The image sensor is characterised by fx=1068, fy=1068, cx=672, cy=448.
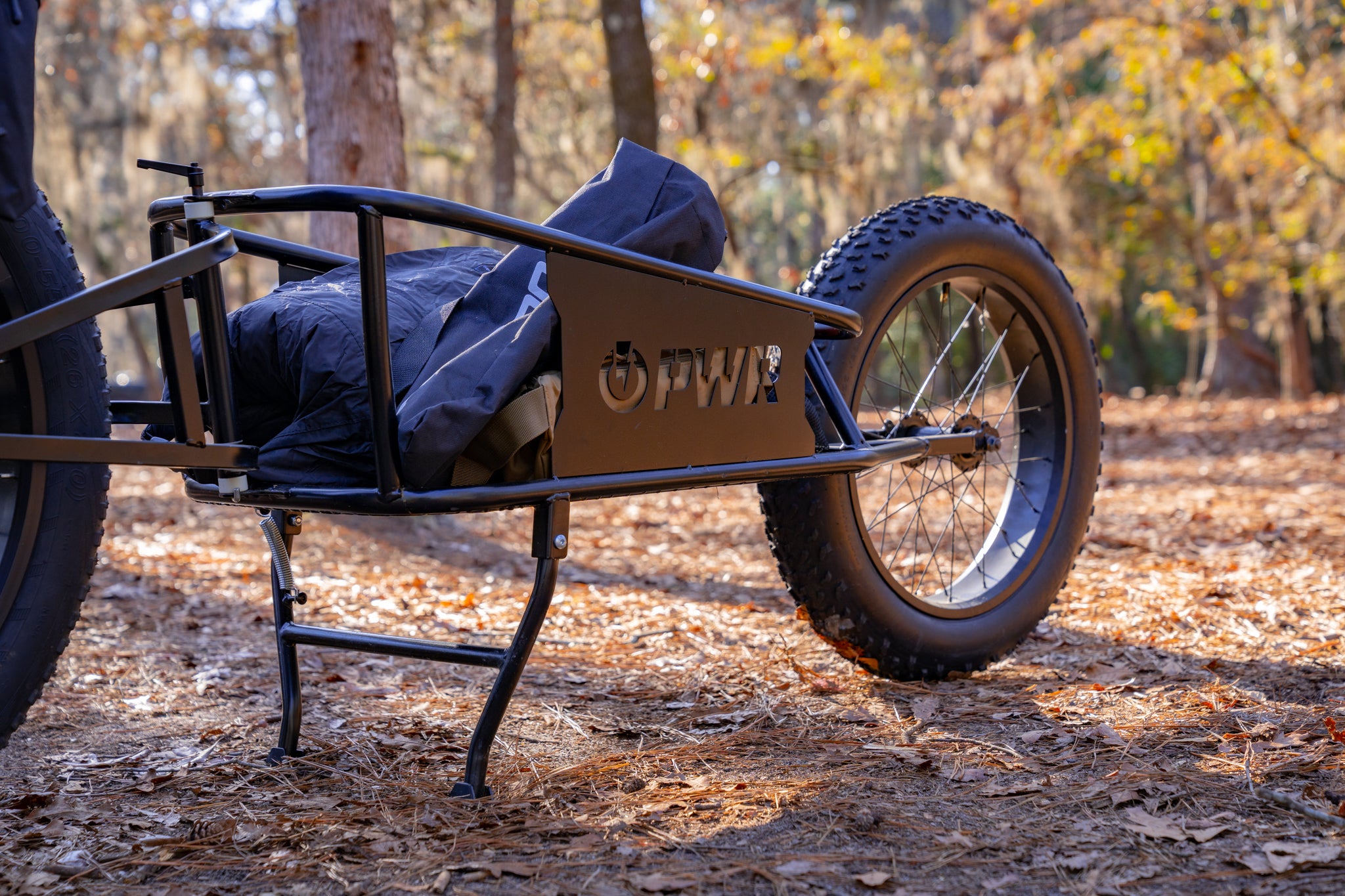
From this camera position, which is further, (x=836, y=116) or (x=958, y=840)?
(x=836, y=116)

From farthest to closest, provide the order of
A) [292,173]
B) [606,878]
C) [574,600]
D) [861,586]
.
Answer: [292,173] → [574,600] → [861,586] → [606,878]

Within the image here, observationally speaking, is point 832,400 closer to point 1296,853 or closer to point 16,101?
point 1296,853

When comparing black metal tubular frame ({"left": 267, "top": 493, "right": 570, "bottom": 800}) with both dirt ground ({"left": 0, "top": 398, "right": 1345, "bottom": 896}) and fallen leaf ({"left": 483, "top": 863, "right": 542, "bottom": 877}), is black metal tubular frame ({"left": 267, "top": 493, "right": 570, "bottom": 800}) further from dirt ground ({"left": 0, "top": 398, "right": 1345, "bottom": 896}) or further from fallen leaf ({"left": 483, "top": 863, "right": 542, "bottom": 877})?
fallen leaf ({"left": 483, "top": 863, "right": 542, "bottom": 877})

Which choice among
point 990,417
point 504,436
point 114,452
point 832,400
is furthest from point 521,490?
point 990,417

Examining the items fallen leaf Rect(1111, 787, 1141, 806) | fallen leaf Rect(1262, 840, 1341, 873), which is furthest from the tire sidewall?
fallen leaf Rect(1262, 840, 1341, 873)

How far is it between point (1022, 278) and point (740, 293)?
1.10 m

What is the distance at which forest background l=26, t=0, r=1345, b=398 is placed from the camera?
31.9 feet

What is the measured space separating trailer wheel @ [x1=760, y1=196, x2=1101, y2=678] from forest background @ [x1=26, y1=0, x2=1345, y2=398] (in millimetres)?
6277

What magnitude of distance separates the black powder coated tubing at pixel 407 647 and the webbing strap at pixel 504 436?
28 centimetres

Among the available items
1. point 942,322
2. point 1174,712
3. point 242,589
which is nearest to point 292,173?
point 242,589

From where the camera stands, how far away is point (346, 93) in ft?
14.5

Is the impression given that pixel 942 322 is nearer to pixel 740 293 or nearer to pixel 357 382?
pixel 740 293

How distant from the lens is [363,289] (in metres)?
1.60

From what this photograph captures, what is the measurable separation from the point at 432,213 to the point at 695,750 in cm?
108
